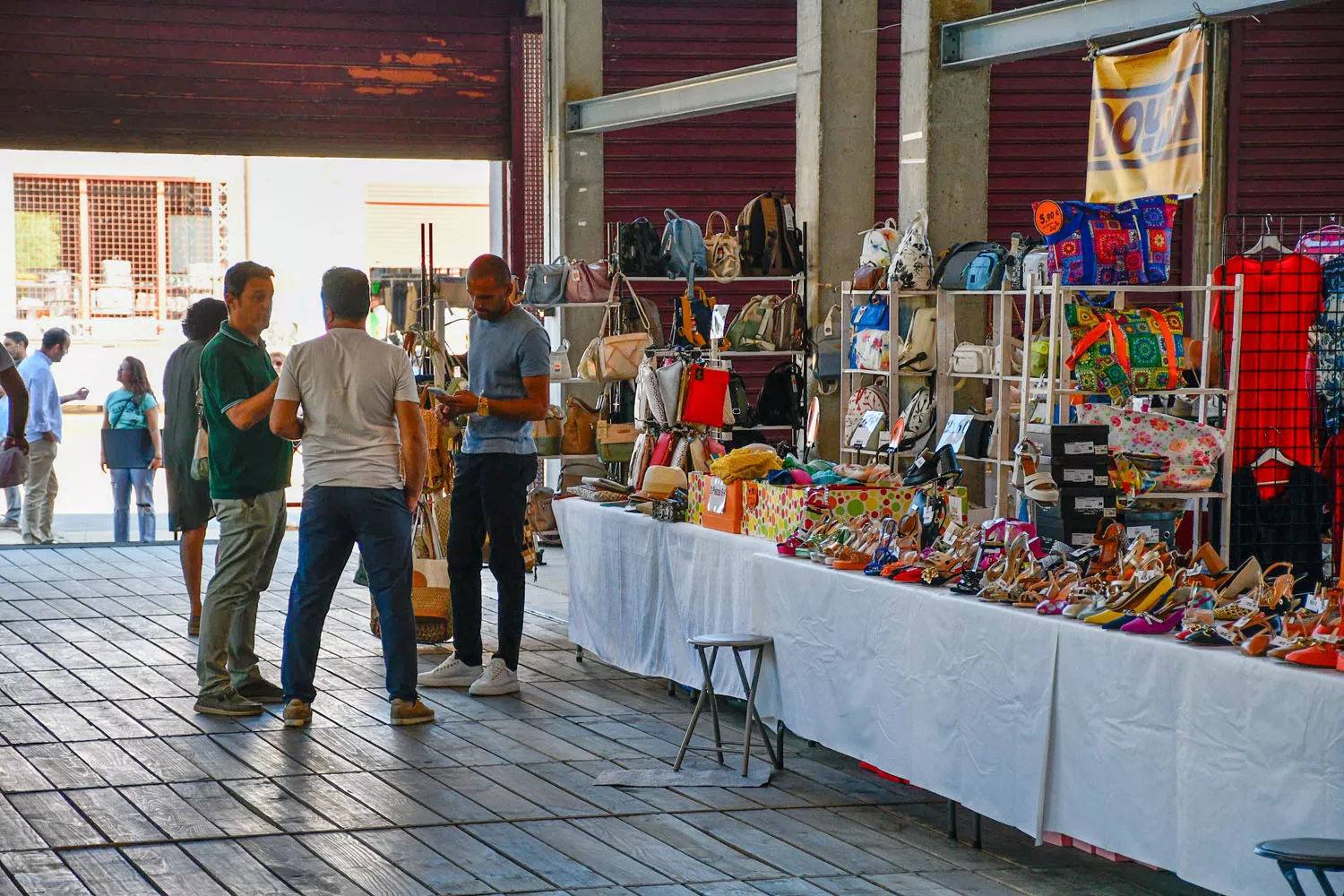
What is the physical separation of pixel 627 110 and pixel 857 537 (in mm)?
6232

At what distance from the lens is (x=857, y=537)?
5.35 metres

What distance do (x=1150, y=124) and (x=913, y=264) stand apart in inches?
56.4

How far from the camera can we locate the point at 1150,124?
22.8 ft

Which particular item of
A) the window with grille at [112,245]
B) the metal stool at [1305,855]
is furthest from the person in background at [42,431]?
the window with grille at [112,245]

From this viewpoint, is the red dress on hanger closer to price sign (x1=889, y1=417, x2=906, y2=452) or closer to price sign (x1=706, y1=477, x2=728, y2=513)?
price sign (x1=889, y1=417, x2=906, y2=452)

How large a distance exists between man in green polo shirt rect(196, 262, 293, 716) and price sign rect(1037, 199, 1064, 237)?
312 cm

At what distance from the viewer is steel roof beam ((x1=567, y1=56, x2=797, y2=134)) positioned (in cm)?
961

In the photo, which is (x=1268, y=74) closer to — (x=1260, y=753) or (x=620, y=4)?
(x=620, y=4)

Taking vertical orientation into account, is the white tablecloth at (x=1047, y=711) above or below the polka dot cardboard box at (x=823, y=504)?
below

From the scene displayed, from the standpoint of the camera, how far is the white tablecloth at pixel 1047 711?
3.53 m

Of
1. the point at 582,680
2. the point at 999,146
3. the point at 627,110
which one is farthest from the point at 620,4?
the point at 582,680

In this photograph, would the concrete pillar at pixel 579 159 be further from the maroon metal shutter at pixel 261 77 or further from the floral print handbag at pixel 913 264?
the floral print handbag at pixel 913 264

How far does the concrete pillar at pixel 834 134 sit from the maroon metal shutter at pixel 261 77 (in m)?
4.49

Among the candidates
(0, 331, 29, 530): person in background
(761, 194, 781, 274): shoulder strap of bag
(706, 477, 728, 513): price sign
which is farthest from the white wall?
(706, 477, 728, 513): price sign
